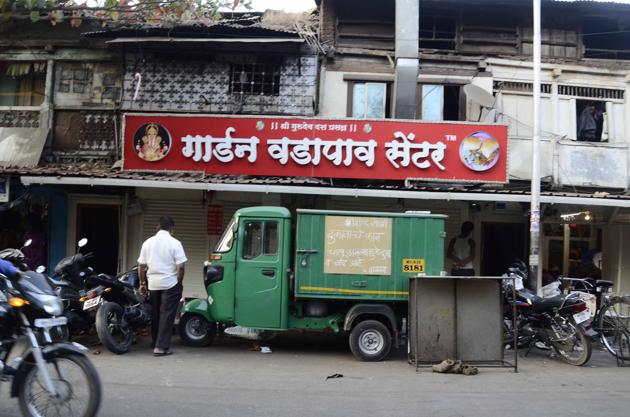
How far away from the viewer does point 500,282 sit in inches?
297

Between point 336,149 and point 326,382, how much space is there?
16.9 ft

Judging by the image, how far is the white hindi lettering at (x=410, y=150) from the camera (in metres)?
10.6

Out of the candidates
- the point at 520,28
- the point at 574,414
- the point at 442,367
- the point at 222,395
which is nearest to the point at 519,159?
the point at 520,28

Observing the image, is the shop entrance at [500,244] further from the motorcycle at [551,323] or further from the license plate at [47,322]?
the license plate at [47,322]

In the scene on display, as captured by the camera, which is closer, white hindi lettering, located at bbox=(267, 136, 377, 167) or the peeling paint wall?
white hindi lettering, located at bbox=(267, 136, 377, 167)

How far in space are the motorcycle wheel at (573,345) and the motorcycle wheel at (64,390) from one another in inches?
260

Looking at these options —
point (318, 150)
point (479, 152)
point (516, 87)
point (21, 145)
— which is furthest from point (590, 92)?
point (21, 145)

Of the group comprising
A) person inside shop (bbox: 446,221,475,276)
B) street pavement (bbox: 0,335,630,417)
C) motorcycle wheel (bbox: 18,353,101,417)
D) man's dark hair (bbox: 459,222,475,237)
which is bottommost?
street pavement (bbox: 0,335,630,417)

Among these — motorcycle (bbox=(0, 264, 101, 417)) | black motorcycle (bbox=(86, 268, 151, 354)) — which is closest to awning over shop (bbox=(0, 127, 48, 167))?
black motorcycle (bbox=(86, 268, 151, 354))

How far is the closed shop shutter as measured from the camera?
1213cm

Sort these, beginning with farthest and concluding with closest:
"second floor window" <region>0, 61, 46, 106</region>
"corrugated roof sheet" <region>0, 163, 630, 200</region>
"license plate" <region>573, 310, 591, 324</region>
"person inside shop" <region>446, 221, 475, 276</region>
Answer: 1. "second floor window" <region>0, 61, 46, 106</region>
2. "person inside shop" <region>446, 221, 475, 276</region>
3. "corrugated roof sheet" <region>0, 163, 630, 200</region>
4. "license plate" <region>573, 310, 591, 324</region>

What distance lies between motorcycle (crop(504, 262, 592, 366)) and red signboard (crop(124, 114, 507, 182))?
9.71 feet

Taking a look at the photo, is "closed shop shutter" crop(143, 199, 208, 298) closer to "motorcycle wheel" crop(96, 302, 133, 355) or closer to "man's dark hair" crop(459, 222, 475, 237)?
"motorcycle wheel" crop(96, 302, 133, 355)

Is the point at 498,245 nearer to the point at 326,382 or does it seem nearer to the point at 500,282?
the point at 500,282
